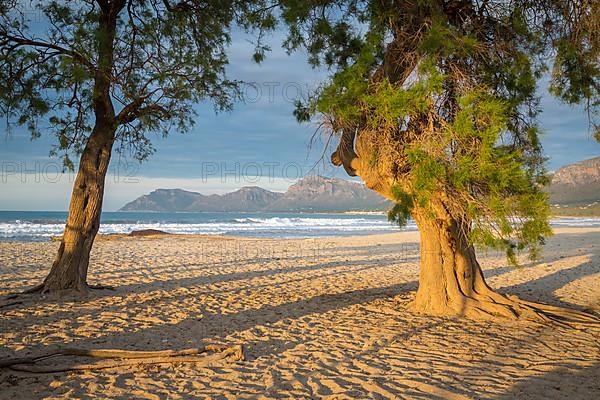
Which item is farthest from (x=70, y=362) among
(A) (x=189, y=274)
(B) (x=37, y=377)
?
(A) (x=189, y=274)

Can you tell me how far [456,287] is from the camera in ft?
25.0

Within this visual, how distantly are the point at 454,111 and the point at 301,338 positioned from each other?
399 cm

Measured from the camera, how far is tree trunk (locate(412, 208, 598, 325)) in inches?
290

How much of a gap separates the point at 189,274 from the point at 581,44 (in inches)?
398

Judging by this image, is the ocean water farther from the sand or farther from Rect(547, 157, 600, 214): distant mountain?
Rect(547, 157, 600, 214): distant mountain

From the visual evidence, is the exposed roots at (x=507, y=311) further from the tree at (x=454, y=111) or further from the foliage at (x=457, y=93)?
the foliage at (x=457, y=93)

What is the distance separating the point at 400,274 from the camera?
42.4 feet

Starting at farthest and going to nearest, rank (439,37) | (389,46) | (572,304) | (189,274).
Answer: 1. (189,274)
2. (572,304)
3. (389,46)
4. (439,37)

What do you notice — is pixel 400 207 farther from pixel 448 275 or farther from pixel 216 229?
pixel 216 229

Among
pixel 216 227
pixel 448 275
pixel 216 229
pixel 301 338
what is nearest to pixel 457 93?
pixel 448 275

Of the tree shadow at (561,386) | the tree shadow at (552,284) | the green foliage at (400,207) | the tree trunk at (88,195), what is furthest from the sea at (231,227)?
the tree shadow at (561,386)

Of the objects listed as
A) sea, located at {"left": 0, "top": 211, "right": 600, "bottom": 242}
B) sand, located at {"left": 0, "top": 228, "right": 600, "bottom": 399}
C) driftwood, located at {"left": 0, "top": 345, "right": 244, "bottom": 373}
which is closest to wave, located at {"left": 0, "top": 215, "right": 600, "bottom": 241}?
sea, located at {"left": 0, "top": 211, "right": 600, "bottom": 242}

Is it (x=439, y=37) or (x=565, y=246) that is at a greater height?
(x=439, y=37)

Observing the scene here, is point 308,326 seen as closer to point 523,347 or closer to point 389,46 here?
point 523,347
